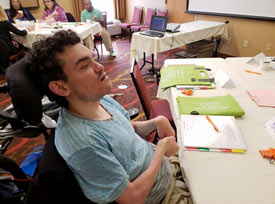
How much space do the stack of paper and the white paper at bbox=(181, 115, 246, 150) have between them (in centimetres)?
30

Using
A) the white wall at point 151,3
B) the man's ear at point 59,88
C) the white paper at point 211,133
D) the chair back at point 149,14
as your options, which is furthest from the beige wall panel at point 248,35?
the man's ear at point 59,88

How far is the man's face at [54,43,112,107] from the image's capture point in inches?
29.5

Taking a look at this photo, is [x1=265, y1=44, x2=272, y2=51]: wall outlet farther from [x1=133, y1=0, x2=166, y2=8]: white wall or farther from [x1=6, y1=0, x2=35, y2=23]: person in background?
[x1=6, y1=0, x2=35, y2=23]: person in background

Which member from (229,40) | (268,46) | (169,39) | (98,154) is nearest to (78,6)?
(169,39)

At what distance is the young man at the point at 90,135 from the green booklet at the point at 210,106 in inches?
14.0

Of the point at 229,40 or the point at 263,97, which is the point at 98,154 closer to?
the point at 263,97

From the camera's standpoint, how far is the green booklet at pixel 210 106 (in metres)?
1.11

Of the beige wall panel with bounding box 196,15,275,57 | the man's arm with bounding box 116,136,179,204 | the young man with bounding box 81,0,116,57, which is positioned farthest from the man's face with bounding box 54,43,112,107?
the young man with bounding box 81,0,116,57

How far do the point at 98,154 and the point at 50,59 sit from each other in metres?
0.39

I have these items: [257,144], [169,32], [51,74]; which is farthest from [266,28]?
[51,74]

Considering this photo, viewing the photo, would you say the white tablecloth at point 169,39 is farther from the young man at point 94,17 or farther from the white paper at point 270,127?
the white paper at point 270,127

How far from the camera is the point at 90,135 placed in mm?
685

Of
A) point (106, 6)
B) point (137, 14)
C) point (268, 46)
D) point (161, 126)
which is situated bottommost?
point (268, 46)

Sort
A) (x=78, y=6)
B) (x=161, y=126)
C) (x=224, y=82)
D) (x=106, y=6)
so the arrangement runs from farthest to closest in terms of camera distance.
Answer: (x=106, y=6)
(x=78, y=6)
(x=224, y=82)
(x=161, y=126)
